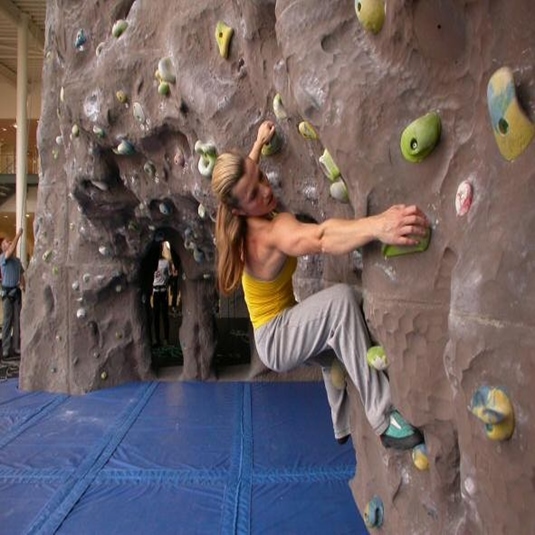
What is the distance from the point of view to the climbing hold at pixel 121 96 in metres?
3.01

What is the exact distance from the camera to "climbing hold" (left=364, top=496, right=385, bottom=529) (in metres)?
1.63

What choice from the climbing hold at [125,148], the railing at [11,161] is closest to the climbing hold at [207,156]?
the climbing hold at [125,148]

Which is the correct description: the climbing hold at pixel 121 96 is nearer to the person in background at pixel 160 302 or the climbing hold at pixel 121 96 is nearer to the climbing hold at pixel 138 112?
the climbing hold at pixel 138 112

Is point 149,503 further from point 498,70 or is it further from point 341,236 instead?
point 498,70

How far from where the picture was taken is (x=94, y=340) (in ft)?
Result: 15.6

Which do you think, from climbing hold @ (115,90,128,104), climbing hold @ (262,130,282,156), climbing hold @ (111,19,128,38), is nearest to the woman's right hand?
climbing hold @ (262,130,282,156)

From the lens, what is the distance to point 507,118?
928mm

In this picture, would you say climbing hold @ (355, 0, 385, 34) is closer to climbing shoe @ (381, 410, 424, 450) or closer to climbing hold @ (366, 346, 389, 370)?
climbing hold @ (366, 346, 389, 370)

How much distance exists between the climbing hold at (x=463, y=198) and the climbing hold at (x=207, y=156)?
1.44 m

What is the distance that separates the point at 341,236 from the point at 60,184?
3.94 metres

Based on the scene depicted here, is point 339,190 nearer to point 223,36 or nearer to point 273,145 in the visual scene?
point 273,145

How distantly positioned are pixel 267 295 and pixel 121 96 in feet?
6.02

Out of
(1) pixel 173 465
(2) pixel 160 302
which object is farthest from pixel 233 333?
(1) pixel 173 465

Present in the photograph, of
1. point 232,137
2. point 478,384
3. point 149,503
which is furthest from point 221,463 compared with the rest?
point 478,384
